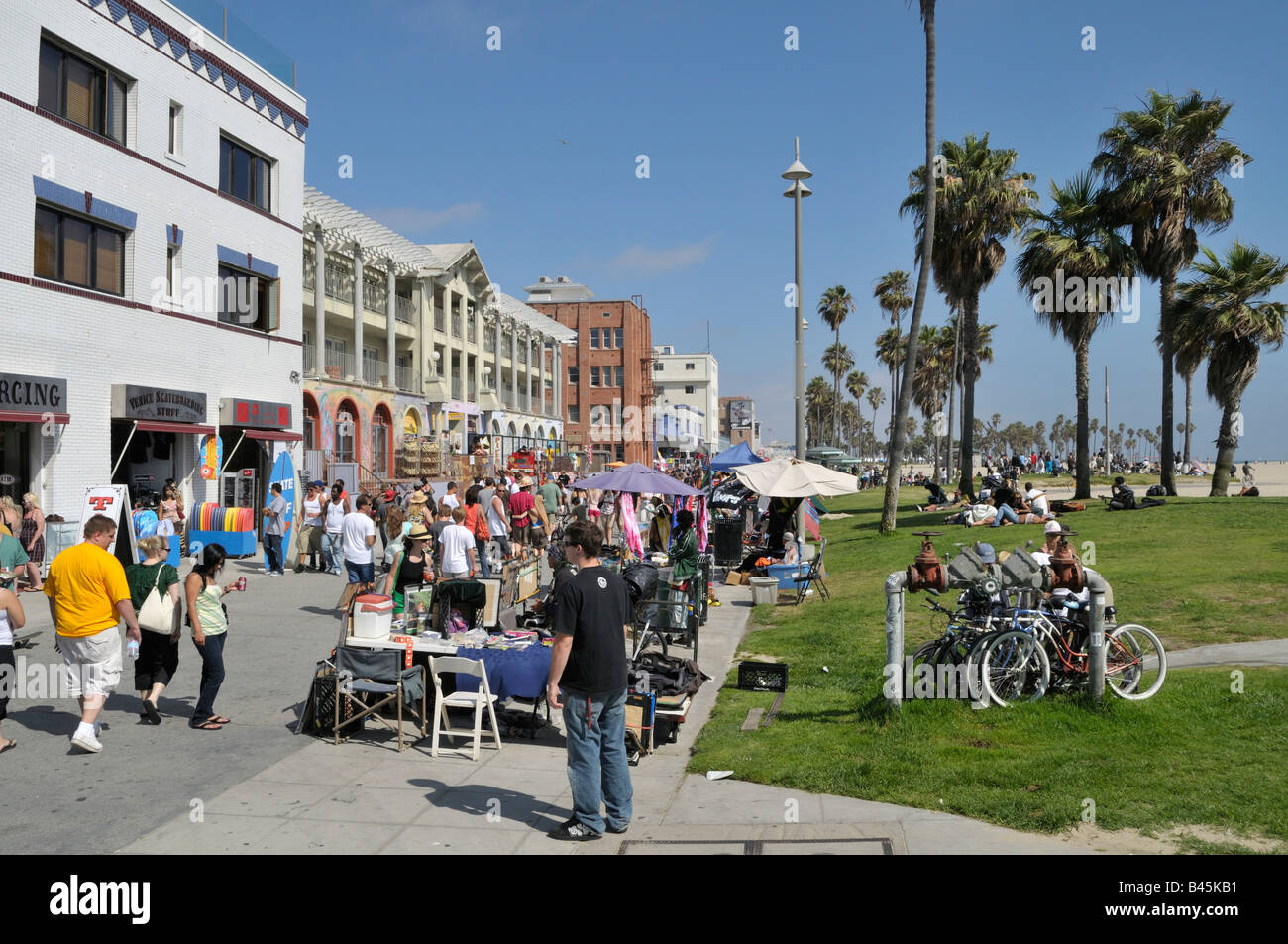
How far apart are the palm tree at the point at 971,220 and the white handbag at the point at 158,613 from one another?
25.3 m

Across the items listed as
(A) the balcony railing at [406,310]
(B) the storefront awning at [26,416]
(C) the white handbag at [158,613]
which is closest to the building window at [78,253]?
(B) the storefront awning at [26,416]

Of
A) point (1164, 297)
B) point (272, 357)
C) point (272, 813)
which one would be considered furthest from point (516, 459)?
point (272, 813)

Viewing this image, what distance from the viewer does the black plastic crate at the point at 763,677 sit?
943 centimetres

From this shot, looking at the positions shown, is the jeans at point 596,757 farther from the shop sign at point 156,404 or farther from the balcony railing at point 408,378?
the balcony railing at point 408,378

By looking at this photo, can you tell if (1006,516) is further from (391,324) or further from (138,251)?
(391,324)

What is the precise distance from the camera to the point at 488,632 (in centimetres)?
889

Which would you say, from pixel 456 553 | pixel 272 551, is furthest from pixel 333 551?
pixel 456 553

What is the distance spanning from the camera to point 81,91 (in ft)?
56.8

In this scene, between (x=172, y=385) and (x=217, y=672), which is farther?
(x=172, y=385)

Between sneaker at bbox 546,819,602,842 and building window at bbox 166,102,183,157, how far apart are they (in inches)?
783

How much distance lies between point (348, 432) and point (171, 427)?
47.9 ft

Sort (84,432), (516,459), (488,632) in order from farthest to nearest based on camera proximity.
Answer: (516,459), (84,432), (488,632)
